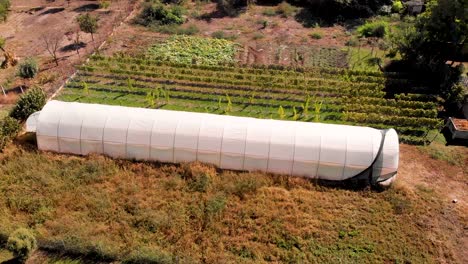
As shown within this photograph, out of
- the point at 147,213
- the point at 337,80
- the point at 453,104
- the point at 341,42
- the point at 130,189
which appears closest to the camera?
the point at 147,213

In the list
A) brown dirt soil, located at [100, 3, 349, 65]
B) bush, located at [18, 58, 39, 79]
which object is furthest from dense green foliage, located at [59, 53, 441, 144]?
brown dirt soil, located at [100, 3, 349, 65]

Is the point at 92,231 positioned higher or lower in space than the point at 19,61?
lower

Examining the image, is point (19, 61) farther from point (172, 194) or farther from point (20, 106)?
point (172, 194)

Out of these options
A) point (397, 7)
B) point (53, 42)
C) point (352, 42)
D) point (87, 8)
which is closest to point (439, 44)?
point (352, 42)

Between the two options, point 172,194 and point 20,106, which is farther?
point 20,106

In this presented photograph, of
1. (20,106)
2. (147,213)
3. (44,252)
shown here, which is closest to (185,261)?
(147,213)
